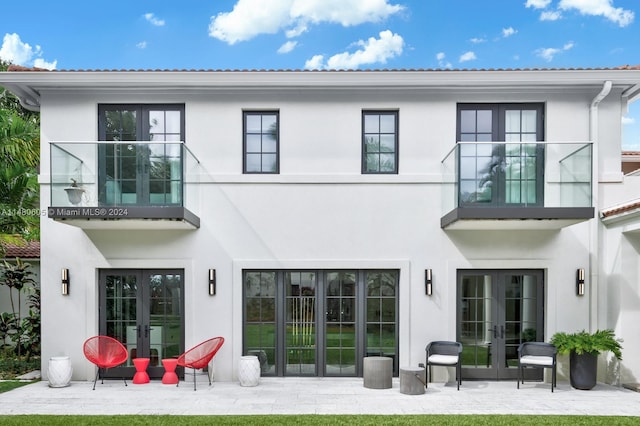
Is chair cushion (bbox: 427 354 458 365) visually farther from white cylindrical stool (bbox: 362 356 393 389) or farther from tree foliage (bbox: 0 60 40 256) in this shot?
tree foliage (bbox: 0 60 40 256)

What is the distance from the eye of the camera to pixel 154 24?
96.9ft

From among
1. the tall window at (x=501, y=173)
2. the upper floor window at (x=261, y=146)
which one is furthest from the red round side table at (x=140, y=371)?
the tall window at (x=501, y=173)

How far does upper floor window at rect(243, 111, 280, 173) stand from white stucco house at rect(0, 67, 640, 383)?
0.05 metres

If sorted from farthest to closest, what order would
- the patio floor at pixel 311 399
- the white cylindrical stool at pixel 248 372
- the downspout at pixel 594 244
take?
1. the downspout at pixel 594 244
2. the white cylindrical stool at pixel 248 372
3. the patio floor at pixel 311 399

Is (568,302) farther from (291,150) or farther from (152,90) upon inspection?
(152,90)

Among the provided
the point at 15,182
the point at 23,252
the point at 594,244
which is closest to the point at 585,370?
the point at 594,244

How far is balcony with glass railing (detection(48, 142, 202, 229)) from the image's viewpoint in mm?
10203

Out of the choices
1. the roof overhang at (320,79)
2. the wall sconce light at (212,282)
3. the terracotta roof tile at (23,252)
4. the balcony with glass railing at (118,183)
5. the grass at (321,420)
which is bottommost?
the grass at (321,420)

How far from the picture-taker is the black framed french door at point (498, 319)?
1128cm

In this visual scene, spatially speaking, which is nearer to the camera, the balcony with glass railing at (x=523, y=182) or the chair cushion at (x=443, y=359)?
the balcony with glass railing at (x=523, y=182)

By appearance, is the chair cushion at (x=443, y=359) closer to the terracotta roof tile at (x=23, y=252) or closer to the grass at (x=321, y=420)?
the grass at (x=321, y=420)

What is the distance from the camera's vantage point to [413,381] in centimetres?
1007

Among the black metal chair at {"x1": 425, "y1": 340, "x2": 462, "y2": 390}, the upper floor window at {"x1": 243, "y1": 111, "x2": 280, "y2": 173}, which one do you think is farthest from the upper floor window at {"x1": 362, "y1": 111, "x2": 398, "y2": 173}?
the black metal chair at {"x1": 425, "y1": 340, "x2": 462, "y2": 390}

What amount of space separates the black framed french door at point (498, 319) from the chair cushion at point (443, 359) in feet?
2.63
